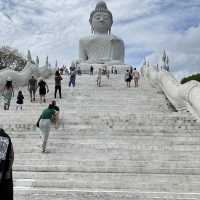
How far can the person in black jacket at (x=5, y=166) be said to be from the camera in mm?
2610

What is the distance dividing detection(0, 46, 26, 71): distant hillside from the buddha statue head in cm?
881

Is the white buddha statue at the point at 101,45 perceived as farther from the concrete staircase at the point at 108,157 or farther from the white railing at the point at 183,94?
the concrete staircase at the point at 108,157

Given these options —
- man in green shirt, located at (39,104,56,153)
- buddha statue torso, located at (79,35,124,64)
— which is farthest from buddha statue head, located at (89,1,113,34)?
man in green shirt, located at (39,104,56,153)

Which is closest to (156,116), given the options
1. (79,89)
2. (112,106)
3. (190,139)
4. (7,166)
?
(190,139)

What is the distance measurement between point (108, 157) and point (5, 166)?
739 centimetres

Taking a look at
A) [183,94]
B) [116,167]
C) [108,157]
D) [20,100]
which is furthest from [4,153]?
[183,94]

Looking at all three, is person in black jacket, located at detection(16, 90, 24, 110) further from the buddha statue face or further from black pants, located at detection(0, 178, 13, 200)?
the buddha statue face

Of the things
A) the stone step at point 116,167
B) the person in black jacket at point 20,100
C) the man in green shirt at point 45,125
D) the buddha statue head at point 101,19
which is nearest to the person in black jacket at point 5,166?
the stone step at point 116,167

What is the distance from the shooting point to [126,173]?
8.97 m

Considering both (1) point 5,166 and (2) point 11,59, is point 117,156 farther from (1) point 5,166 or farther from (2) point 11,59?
(2) point 11,59

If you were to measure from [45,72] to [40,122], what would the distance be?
21.0 meters

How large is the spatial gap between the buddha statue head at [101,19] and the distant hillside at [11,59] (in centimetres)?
881

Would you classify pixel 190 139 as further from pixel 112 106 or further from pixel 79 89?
pixel 79 89

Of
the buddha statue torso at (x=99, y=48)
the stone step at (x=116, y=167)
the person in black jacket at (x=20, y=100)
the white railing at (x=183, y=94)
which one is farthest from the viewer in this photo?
the buddha statue torso at (x=99, y=48)
